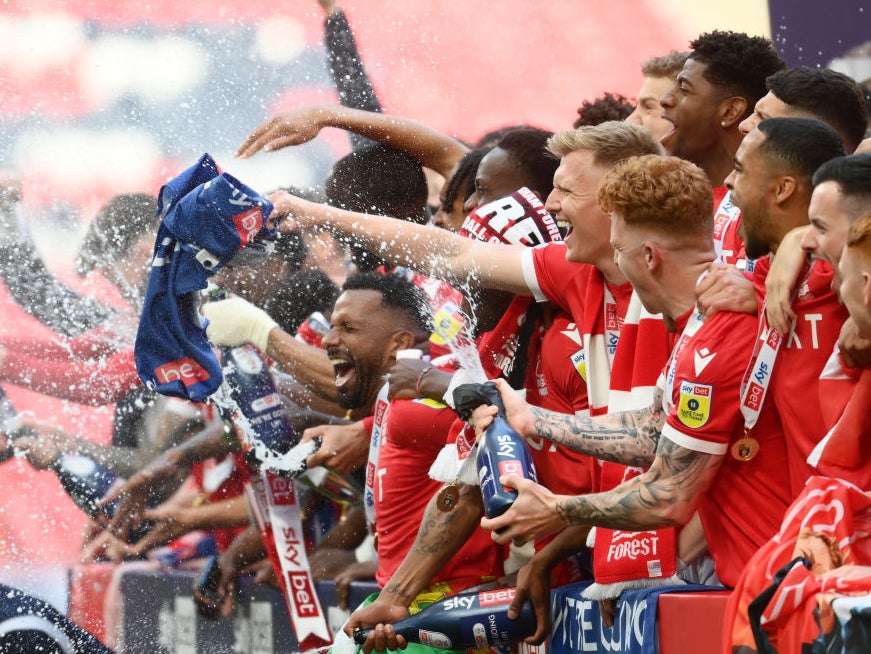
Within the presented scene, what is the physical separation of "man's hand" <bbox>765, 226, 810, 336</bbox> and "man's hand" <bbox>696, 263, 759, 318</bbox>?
0.11 m

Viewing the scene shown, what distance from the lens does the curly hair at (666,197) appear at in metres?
3.12

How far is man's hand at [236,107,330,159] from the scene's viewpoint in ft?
20.2

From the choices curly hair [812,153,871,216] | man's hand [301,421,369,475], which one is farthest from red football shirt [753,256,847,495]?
man's hand [301,421,369,475]

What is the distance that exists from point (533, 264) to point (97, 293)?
360 cm

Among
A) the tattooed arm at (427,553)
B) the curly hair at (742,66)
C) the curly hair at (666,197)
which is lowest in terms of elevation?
the tattooed arm at (427,553)

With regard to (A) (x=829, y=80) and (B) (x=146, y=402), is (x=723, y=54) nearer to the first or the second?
(A) (x=829, y=80)

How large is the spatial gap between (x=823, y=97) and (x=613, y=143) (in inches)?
21.9

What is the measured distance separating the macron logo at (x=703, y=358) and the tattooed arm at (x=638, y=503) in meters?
0.16

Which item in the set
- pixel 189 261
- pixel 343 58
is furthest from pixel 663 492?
pixel 343 58

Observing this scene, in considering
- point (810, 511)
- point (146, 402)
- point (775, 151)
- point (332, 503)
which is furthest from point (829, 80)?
point (146, 402)

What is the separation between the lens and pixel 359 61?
7098 millimetres

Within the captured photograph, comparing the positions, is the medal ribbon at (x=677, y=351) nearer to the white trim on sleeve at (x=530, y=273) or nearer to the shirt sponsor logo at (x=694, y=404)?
the shirt sponsor logo at (x=694, y=404)

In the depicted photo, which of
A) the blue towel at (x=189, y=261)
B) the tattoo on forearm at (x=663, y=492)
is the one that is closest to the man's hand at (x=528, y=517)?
the tattoo on forearm at (x=663, y=492)

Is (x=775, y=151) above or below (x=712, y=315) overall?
above
